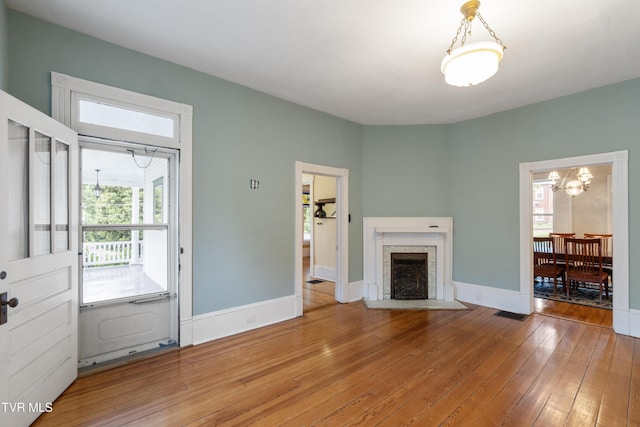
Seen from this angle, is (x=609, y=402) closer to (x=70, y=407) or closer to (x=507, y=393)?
(x=507, y=393)

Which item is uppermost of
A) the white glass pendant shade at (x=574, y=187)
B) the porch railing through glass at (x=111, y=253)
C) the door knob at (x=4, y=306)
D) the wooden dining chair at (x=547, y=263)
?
the white glass pendant shade at (x=574, y=187)

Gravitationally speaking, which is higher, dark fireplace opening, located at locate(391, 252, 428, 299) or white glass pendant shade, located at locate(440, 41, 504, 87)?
white glass pendant shade, located at locate(440, 41, 504, 87)

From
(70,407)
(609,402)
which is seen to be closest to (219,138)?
(70,407)

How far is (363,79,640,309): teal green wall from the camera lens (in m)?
3.44

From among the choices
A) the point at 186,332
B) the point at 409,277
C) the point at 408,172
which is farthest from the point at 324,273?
the point at 186,332

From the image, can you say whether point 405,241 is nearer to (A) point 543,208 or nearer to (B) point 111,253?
(B) point 111,253

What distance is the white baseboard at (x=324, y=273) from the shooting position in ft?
20.5

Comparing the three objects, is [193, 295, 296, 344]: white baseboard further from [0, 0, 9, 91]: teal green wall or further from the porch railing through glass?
[0, 0, 9, 91]: teal green wall

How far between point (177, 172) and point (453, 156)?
4.23 meters

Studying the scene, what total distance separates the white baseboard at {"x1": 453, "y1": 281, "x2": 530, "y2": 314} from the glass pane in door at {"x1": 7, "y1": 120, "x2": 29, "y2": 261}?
204 inches

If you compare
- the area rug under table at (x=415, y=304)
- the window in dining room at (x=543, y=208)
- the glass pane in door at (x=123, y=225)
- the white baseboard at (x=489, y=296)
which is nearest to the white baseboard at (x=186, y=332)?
the glass pane in door at (x=123, y=225)

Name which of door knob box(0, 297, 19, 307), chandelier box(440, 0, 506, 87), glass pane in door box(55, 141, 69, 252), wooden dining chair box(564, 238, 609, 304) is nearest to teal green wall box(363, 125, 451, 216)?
wooden dining chair box(564, 238, 609, 304)

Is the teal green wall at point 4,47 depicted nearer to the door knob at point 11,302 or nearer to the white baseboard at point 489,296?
the door knob at point 11,302

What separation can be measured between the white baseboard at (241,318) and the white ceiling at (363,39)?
2.72 metres
